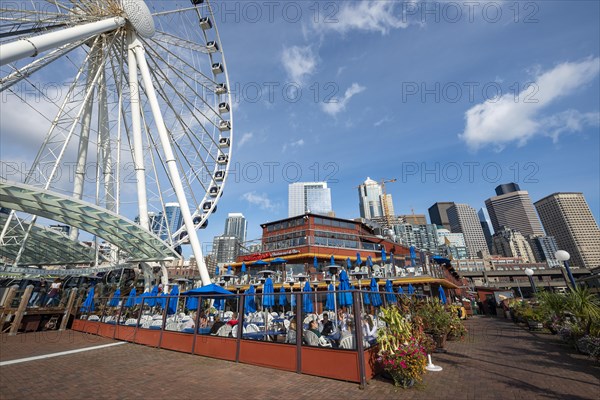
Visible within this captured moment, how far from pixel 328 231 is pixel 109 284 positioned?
2704cm

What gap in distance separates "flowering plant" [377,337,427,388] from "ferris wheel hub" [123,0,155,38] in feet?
81.6

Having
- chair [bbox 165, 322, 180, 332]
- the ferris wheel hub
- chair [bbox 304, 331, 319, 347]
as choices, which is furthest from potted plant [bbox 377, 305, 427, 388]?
the ferris wheel hub

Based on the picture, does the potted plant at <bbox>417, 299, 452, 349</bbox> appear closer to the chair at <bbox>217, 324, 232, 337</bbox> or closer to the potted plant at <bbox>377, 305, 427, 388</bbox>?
the potted plant at <bbox>377, 305, 427, 388</bbox>

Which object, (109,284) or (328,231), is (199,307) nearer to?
(109,284)

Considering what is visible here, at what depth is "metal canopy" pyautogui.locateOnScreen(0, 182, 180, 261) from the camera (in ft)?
57.9

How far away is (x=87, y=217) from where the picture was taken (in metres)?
20.6

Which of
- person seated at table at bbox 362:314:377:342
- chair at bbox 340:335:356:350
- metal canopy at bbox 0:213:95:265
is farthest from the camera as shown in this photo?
metal canopy at bbox 0:213:95:265

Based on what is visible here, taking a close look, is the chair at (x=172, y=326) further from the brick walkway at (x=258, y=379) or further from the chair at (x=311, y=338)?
the chair at (x=311, y=338)

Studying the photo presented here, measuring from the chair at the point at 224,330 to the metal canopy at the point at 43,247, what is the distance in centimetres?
2451

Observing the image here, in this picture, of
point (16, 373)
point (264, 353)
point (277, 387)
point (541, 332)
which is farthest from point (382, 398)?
point (541, 332)

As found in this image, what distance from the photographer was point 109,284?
1027 inches

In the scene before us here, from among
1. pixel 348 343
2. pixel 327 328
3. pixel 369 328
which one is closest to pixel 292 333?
pixel 327 328

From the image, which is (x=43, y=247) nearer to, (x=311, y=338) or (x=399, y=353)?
(x=311, y=338)

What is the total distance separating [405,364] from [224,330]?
6.60m
